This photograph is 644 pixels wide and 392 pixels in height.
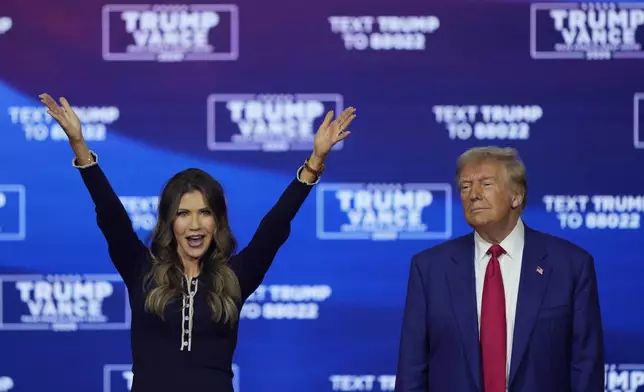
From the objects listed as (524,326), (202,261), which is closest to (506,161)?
(524,326)

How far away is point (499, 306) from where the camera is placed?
3016 millimetres

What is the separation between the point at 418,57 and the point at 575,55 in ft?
2.19

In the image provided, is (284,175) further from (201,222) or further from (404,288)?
(201,222)

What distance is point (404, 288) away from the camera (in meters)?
4.60

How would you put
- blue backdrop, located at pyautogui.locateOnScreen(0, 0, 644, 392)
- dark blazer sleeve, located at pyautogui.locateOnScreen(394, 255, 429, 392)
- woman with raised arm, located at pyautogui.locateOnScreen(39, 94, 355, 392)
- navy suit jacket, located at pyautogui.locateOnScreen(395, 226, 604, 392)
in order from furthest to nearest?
blue backdrop, located at pyautogui.locateOnScreen(0, 0, 644, 392), dark blazer sleeve, located at pyautogui.locateOnScreen(394, 255, 429, 392), navy suit jacket, located at pyautogui.locateOnScreen(395, 226, 604, 392), woman with raised arm, located at pyautogui.locateOnScreen(39, 94, 355, 392)

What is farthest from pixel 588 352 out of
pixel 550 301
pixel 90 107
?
pixel 90 107

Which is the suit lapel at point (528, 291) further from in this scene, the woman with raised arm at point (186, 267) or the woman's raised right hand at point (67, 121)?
the woman's raised right hand at point (67, 121)

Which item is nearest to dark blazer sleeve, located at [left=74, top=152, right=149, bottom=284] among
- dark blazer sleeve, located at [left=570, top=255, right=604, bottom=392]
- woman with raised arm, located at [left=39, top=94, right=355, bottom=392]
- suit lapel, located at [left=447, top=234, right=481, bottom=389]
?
woman with raised arm, located at [left=39, top=94, right=355, bottom=392]

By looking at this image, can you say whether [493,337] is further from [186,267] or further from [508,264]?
[186,267]

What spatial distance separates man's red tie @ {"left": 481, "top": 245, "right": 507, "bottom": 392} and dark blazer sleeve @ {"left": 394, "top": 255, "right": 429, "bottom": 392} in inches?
7.3

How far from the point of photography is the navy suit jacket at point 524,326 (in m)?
2.96

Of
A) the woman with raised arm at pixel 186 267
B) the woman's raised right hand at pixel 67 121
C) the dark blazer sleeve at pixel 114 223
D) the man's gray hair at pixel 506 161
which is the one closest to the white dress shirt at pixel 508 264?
the man's gray hair at pixel 506 161

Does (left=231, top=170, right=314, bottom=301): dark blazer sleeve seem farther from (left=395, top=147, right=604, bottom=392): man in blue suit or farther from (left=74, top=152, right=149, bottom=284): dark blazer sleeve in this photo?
(left=395, top=147, right=604, bottom=392): man in blue suit

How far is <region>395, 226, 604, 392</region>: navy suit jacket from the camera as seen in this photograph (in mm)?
2965
